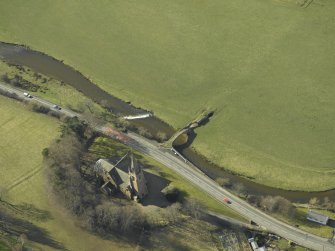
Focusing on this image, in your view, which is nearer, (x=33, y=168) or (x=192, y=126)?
(x=33, y=168)

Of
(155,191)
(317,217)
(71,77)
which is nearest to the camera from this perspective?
(317,217)

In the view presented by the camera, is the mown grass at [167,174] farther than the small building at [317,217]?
Yes

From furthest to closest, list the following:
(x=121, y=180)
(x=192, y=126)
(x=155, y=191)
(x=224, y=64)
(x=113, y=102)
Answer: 1. (x=224, y=64)
2. (x=113, y=102)
3. (x=192, y=126)
4. (x=155, y=191)
5. (x=121, y=180)

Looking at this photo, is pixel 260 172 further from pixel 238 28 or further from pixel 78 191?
pixel 238 28

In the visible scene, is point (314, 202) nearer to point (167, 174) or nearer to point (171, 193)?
point (171, 193)

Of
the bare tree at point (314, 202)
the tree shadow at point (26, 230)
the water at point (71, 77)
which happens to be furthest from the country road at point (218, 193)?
the tree shadow at point (26, 230)

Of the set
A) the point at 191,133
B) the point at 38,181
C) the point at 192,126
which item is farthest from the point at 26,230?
the point at 192,126

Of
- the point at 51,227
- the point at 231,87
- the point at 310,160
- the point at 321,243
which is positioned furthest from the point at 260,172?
the point at 51,227

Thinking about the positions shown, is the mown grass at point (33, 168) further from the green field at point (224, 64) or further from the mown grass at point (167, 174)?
the green field at point (224, 64)

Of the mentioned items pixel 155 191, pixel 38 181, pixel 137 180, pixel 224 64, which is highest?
pixel 224 64
